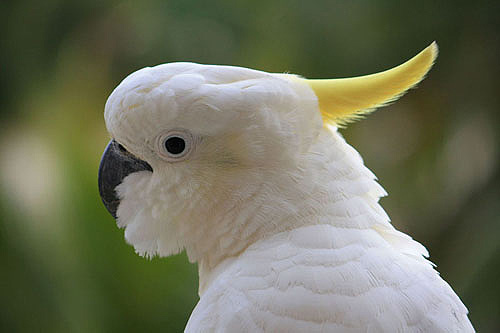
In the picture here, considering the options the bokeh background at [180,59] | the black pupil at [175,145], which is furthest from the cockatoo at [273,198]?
the bokeh background at [180,59]

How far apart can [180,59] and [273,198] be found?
1659mm

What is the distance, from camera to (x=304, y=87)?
3.17 ft

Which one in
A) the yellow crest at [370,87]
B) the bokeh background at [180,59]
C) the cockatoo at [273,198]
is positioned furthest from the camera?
the bokeh background at [180,59]

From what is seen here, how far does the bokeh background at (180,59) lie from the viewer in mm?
1891

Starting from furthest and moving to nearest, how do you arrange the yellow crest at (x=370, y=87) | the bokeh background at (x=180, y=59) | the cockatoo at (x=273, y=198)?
the bokeh background at (x=180, y=59) < the yellow crest at (x=370, y=87) < the cockatoo at (x=273, y=198)

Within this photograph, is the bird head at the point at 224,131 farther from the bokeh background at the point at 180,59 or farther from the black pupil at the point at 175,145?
the bokeh background at the point at 180,59

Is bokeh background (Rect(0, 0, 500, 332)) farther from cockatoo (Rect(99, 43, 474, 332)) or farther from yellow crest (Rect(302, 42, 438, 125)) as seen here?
yellow crest (Rect(302, 42, 438, 125))

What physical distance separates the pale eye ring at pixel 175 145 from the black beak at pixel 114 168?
72mm

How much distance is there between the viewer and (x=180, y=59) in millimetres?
2441

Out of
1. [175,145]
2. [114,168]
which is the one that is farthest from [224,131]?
[114,168]

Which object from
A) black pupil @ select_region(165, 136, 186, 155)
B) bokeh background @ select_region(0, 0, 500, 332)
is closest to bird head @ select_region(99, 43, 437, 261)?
black pupil @ select_region(165, 136, 186, 155)

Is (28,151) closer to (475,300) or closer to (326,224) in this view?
(326,224)

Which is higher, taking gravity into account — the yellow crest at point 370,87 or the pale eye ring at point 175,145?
the yellow crest at point 370,87

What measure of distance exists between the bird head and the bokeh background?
Answer: 37.6 inches
